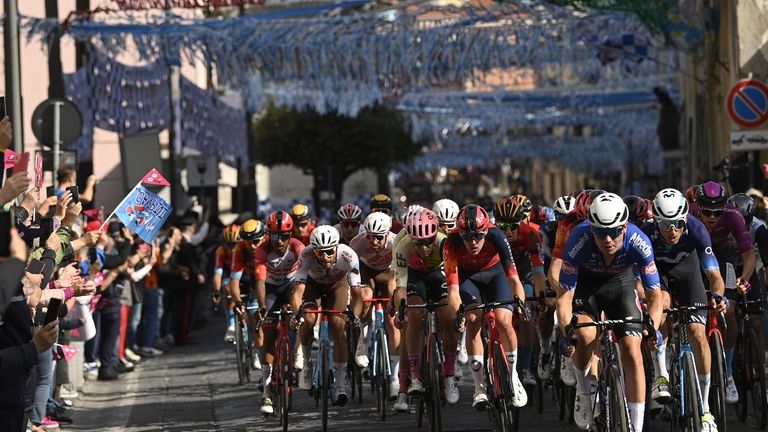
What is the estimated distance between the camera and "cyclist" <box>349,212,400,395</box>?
49.0ft

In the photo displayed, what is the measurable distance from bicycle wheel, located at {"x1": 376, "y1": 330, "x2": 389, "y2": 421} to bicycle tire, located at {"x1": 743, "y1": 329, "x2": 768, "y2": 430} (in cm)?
307

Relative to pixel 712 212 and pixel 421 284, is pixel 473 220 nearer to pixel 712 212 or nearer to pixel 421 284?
pixel 421 284

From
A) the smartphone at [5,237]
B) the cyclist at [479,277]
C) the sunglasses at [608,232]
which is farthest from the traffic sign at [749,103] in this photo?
the smartphone at [5,237]

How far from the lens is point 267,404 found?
14.9 metres

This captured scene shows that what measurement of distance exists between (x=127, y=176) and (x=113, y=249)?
514 cm

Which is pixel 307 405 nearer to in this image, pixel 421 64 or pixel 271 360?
pixel 271 360

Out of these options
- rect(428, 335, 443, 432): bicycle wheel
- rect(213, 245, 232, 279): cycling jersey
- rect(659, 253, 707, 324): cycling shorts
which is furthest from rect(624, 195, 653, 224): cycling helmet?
rect(213, 245, 232, 279): cycling jersey

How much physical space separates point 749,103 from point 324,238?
27.5 feet

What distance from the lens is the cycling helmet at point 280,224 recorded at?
15500mm

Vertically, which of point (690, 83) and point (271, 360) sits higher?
point (690, 83)

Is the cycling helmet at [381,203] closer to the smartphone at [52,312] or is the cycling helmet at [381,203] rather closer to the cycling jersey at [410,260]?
the cycling jersey at [410,260]

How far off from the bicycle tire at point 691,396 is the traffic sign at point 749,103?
10099 millimetres

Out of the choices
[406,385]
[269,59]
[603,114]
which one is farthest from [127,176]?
[603,114]

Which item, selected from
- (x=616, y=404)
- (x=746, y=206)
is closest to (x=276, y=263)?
(x=746, y=206)
